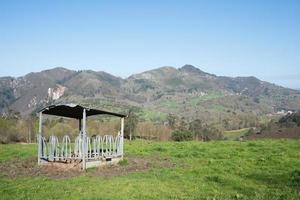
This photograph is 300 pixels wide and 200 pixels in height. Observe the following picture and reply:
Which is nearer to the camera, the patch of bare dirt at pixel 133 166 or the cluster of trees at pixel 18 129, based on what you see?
the patch of bare dirt at pixel 133 166

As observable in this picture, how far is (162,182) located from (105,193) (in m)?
3.33

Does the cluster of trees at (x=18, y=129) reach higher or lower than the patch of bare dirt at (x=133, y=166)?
higher

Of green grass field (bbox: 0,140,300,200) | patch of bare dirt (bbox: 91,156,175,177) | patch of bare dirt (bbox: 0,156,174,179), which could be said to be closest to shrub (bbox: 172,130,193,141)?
patch of bare dirt (bbox: 91,156,175,177)

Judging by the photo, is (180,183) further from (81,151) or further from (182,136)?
(182,136)

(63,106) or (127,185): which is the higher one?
(63,106)

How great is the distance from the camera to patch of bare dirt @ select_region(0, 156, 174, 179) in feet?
70.4

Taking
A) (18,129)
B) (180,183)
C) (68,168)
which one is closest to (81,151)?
(68,168)

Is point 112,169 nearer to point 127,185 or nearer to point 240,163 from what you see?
point 127,185

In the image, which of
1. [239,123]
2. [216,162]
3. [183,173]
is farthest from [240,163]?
[239,123]

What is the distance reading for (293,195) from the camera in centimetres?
1447

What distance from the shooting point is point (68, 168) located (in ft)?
78.1

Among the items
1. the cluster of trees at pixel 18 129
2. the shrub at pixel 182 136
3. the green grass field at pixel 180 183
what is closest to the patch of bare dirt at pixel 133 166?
the green grass field at pixel 180 183

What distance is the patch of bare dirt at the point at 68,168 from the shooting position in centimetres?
2145

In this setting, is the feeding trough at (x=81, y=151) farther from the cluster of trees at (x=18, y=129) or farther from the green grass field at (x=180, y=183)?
the cluster of trees at (x=18, y=129)
